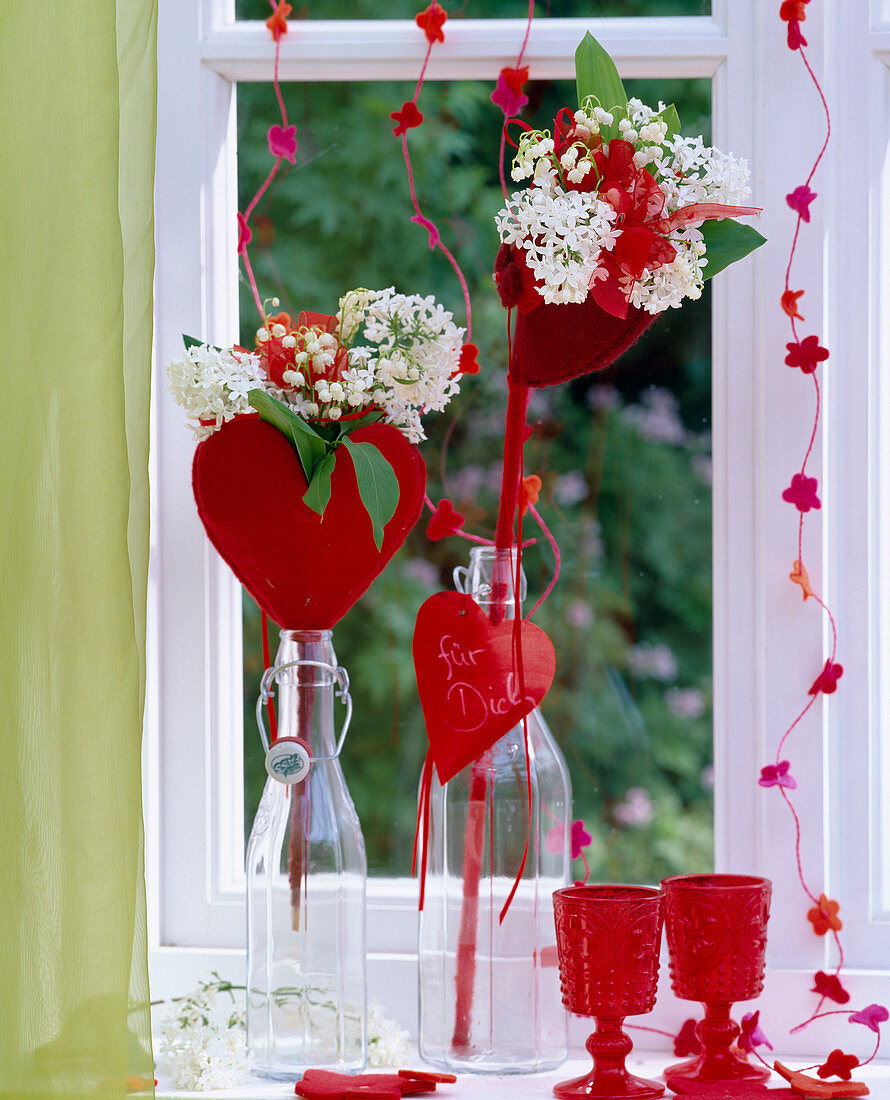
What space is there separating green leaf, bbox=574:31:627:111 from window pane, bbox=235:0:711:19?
0.96 ft

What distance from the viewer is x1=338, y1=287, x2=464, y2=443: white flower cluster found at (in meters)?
0.99

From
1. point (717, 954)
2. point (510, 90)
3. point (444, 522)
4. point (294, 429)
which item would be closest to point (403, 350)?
point (294, 429)

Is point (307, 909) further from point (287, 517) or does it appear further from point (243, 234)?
point (243, 234)

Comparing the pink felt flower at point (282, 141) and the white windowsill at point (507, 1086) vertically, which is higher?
the pink felt flower at point (282, 141)

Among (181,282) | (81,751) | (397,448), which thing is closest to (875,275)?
(397,448)

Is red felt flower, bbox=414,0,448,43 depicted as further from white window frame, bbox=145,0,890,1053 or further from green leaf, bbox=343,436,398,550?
green leaf, bbox=343,436,398,550

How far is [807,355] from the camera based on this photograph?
3.59ft

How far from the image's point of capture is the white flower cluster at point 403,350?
0.99m

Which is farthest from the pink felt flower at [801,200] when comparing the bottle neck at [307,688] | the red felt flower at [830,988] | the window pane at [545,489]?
the red felt flower at [830,988]

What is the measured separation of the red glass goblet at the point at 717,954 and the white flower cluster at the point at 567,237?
1.67 feet

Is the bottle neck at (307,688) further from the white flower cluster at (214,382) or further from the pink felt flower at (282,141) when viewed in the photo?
the pink felt flower at (282,141)

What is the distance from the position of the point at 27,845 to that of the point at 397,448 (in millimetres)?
447

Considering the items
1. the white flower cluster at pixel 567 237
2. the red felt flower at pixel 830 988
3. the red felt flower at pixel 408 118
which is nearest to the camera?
the white flower cluster at pixel 567 237

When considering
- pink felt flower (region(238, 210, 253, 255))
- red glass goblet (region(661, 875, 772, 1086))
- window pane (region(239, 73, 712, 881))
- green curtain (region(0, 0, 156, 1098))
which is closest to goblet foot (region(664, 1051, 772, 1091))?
red glass goblet (region(661, 875, 772, 1086))
